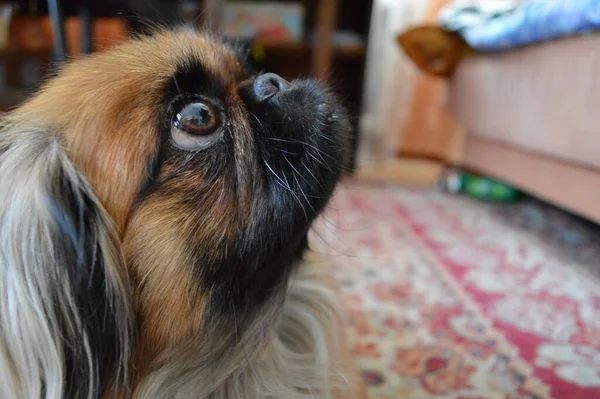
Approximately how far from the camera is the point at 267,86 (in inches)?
28.1

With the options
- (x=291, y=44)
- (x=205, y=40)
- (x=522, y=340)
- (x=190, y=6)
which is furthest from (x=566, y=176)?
(x=190, y=6)

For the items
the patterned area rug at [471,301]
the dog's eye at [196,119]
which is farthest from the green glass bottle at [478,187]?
the dog's eye at [196,119]

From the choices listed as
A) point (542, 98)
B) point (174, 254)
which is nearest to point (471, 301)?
point (542, 98)

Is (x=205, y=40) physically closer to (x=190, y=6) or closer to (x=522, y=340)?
(x=522, y=340)

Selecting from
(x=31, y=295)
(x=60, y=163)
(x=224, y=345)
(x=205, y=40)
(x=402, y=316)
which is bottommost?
(x=402, y=316)

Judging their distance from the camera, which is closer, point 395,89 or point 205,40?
point 205,40

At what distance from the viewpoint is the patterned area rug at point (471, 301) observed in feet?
2.93

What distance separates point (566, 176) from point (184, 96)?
46.6 inches

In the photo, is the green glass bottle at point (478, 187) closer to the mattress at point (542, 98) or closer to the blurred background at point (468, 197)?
the blurred background at point (468, 197)

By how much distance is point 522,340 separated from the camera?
1.02 m

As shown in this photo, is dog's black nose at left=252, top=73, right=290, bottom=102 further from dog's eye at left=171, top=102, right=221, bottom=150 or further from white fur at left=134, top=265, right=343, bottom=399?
white fur at left=134, top=265, right=343, bottom=399

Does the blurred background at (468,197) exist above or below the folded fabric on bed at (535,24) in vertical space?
below

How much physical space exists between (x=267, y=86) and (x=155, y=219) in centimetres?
23

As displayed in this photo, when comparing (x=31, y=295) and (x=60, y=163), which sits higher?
(x=60, y=163)
